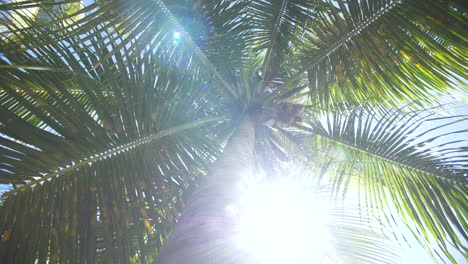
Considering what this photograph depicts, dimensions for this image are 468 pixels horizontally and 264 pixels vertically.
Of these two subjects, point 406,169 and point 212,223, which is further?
point 406,169

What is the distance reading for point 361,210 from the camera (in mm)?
2373

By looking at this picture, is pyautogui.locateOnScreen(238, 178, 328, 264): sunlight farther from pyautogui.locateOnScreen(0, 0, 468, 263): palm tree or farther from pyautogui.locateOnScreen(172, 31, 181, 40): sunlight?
pyautogui.locateOnScreen(172, 31, 181, 40): sunlight

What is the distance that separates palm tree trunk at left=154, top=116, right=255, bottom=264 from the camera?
1213mm

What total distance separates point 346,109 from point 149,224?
92.8 inches

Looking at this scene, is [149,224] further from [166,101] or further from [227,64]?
[227,64]

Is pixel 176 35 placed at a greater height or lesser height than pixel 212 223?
greater

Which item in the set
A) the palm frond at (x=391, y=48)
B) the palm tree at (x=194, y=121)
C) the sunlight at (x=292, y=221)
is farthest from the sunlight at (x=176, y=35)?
the sunlight at (x=292, y=221)

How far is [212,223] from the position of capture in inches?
54.7

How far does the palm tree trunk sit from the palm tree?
0.03ft

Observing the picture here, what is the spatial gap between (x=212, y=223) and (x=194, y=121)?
127cm

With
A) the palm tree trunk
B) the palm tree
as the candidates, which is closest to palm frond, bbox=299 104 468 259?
the palm tree

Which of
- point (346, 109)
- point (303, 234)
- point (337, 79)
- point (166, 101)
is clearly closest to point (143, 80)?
point (166, 101)

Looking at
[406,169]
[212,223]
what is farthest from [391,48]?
[212,223]

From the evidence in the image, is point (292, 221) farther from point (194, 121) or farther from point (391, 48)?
point (391, 48)
